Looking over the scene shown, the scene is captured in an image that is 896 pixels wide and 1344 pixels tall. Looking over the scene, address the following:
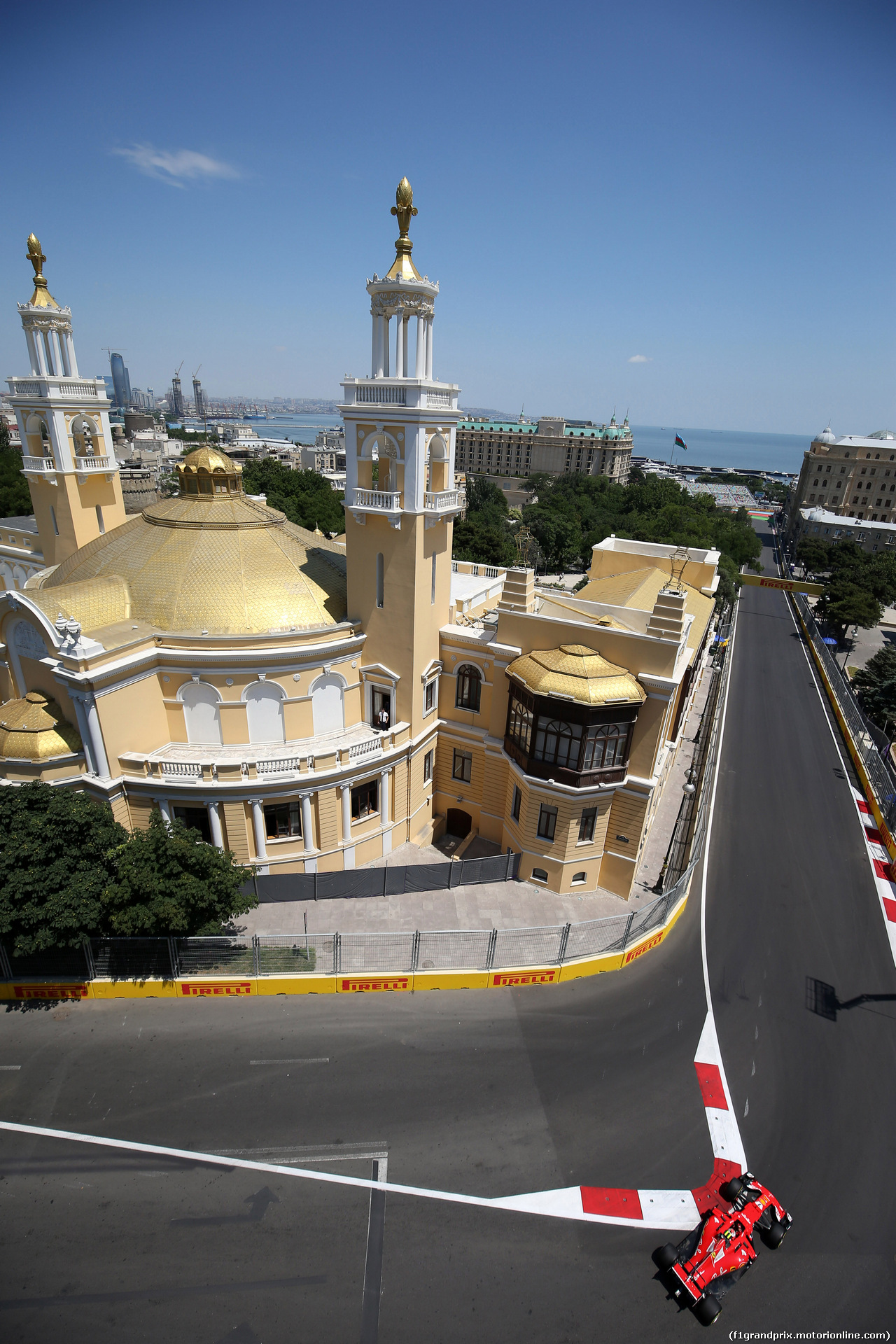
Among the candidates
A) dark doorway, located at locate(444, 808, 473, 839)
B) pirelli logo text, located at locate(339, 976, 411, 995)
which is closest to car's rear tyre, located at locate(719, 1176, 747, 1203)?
pirelli logo text, located at locate(339, 976, 411, 995)

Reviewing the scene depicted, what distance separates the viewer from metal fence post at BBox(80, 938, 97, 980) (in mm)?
21237

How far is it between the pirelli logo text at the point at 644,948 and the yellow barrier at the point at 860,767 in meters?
16.7

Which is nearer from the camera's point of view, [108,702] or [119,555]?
[108,702]

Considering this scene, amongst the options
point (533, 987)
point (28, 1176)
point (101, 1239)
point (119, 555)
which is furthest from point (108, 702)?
point (533, 987)

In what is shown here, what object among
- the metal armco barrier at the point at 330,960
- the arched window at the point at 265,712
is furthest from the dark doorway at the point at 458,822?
the arched window at the point at 265,712

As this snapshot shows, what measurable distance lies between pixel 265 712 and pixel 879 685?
5032cm

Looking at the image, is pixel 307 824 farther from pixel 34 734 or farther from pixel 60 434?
pixel 60 434

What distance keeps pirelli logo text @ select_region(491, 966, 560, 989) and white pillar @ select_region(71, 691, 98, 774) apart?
17.5 meters

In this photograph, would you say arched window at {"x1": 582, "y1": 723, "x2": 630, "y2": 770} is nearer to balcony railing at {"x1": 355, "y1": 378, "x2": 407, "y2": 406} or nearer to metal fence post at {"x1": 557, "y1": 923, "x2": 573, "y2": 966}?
metal fence post at {"x1": 557, "y1": 923, "x2": 573, "y2": 966}

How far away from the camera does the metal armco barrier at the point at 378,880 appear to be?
87.0 ft

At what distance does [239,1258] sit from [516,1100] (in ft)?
27.9

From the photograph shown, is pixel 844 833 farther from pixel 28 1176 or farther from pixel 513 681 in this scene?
pixel 28 1176

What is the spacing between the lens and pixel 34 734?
2386cm

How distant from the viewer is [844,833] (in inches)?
1390
